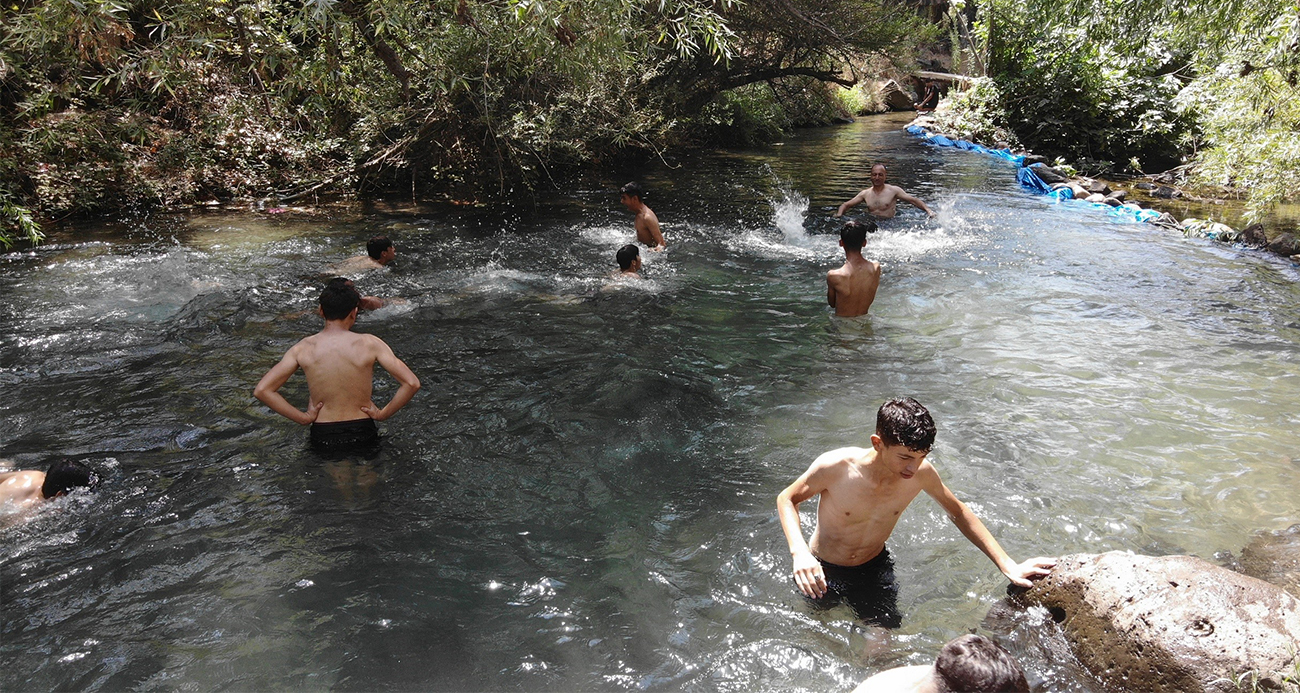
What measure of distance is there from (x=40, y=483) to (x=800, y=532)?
4367 mm

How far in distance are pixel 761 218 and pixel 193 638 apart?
36.6 feet

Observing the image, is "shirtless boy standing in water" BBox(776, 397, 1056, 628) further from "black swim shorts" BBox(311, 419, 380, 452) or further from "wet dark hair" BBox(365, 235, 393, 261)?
"wet dark hair" BBox(365, 235, 393, 261)

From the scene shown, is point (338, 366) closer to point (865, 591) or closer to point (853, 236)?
point (865, 591)

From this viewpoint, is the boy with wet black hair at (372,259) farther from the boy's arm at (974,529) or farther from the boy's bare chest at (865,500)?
the boy's arm at (974,529)

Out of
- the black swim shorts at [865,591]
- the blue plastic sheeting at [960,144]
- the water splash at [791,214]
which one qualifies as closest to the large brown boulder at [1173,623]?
the black swim shorts at [865,591]

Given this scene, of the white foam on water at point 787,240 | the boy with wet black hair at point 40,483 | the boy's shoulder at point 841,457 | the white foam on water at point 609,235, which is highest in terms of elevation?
the boy's shoulder at point 841,457

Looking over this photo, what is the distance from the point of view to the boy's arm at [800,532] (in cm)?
327

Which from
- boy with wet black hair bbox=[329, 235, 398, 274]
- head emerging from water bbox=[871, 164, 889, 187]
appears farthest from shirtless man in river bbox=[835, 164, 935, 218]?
boy with wet black hair bbox=[329, 235, 398, 274]

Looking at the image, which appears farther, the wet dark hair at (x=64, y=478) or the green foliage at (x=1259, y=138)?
the green foliage at (x=1259, y=138)

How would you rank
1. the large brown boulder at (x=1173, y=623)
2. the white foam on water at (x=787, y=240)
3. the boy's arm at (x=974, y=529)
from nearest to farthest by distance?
the large brown boulder at (x=1173, y=623)
the boy's arm at (x=974, y=529)
the white foam on water at (x=787, y=240)

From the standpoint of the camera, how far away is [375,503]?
477cm

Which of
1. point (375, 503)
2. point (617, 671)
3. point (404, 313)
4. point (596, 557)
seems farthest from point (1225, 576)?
point (404, 313)

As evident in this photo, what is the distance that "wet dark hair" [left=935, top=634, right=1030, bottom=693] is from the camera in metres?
2.20

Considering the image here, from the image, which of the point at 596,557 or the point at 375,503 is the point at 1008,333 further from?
the point at 375,503
